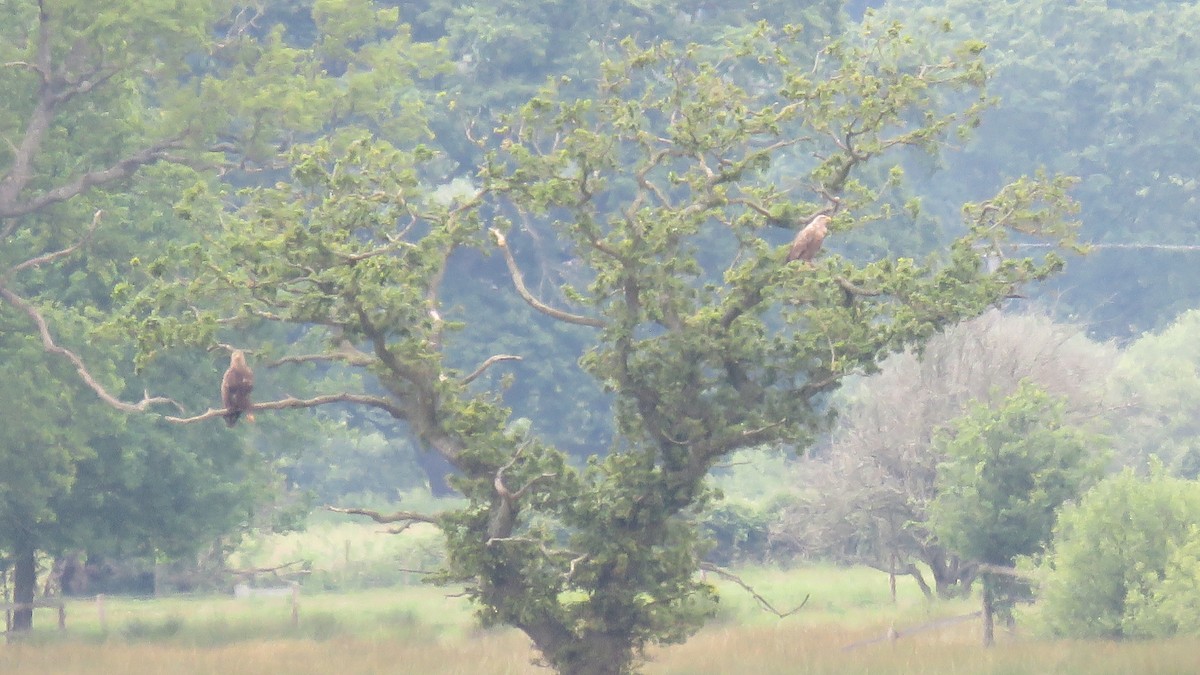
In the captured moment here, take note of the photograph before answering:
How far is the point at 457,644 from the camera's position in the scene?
1034 inches

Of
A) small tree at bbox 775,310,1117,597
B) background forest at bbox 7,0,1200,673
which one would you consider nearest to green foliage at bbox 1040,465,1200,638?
background forest at bbox 7,0,1200,673

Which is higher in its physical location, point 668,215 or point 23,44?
point 23,44

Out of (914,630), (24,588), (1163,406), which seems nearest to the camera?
(914,630)

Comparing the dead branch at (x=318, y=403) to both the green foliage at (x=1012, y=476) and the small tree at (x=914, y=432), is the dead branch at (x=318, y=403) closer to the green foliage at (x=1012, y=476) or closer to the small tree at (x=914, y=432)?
the green foliage at (x=1012, y=476)

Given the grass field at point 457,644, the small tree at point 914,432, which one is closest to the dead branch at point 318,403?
the grass field at point 457,644

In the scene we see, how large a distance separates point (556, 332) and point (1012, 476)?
886 inches

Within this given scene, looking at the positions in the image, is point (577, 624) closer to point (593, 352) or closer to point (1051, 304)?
point (593, 352)

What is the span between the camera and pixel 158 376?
91.1ft

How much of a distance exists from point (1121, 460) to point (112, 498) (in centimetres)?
2119

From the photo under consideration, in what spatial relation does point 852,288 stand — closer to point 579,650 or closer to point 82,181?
point 579,650

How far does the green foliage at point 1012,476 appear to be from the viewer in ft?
80.2

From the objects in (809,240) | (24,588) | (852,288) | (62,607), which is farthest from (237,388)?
(24,588)

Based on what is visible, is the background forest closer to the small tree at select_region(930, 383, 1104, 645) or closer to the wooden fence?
the small tree at select_region(930, 383, 1104, 645)

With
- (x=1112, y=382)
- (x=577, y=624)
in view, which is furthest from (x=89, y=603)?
(x=1112, y=382)
